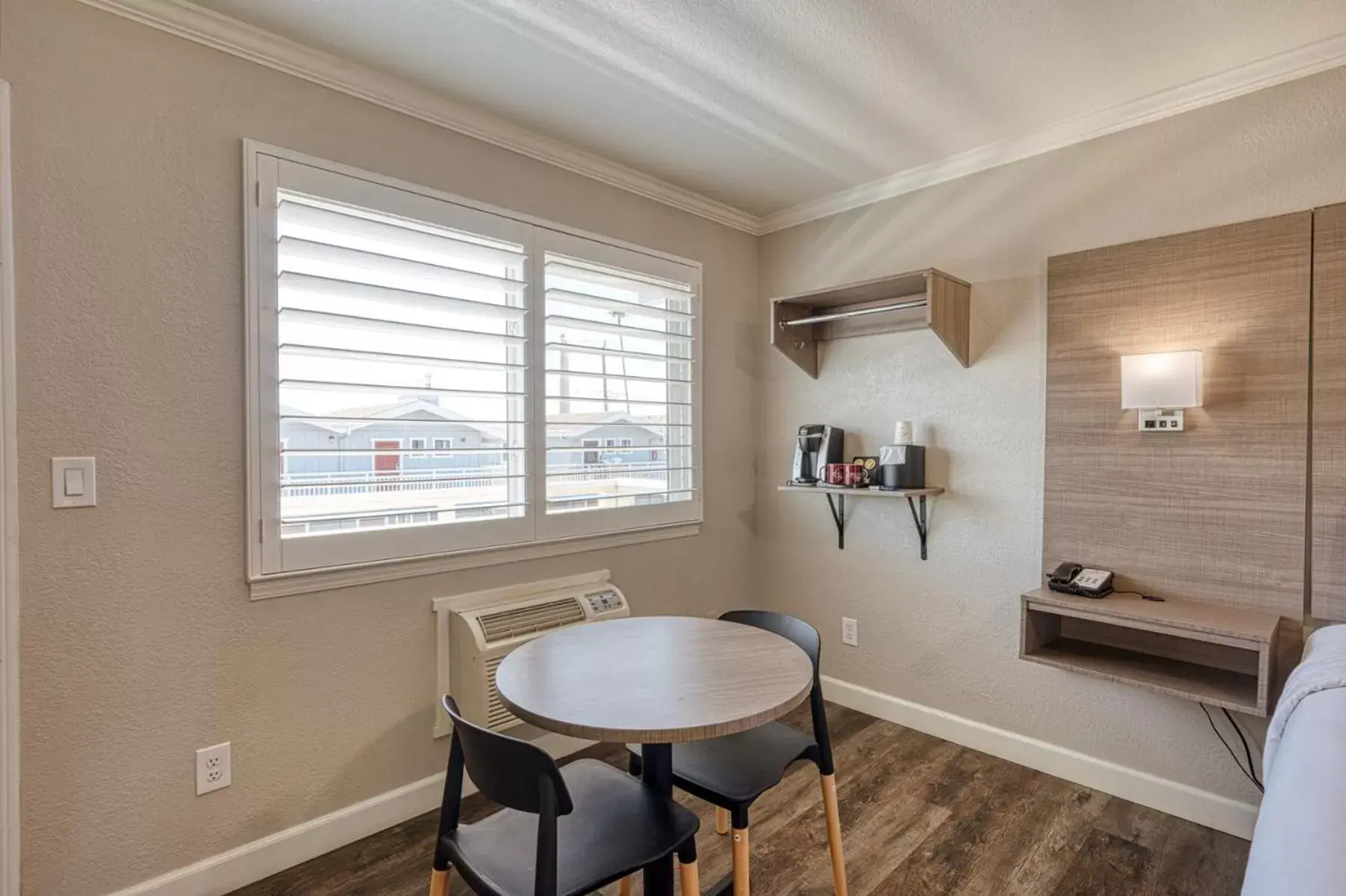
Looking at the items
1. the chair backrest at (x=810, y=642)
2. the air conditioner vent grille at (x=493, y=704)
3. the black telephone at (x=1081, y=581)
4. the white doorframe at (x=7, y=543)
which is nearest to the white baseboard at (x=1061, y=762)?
the black telephone at (x=1081, y=581)

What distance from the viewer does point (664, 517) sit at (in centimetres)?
307

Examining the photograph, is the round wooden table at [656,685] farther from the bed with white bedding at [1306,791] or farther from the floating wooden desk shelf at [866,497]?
the floating wooden desk shelf at [866,497]

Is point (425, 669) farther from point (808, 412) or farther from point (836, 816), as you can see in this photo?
point (808, 412)

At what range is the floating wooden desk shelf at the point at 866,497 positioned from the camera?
275 centimetres

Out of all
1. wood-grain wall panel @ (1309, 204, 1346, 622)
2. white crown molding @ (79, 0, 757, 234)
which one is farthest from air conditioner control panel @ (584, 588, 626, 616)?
wood-grain wall panel @ (1309, 204, 1346, 622)

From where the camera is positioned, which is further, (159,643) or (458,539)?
(458,539)

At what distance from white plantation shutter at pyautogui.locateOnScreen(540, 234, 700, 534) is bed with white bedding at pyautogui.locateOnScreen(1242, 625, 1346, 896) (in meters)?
2.13

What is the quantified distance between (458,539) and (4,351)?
1.26 meters

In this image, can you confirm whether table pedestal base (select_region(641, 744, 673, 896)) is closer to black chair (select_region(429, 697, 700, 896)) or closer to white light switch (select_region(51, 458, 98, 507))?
black chair (select_region(429, 697, 700, 896))

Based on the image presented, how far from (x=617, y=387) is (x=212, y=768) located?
1.85 metres

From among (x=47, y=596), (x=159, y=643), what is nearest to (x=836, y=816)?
(x=159, y=643)

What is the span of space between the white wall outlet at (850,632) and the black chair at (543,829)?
189cm

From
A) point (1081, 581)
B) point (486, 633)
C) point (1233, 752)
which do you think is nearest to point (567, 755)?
point (486, 633)

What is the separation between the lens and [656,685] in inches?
58.2
